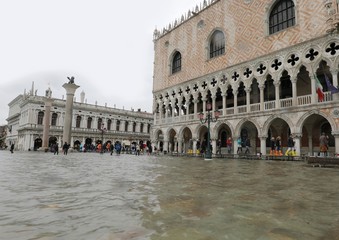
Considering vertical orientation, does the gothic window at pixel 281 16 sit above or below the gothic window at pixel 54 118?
above

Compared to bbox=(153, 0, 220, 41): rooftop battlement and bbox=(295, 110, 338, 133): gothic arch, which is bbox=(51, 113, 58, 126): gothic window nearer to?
bbox=(153, 0, 220, 41): rooftop battlement

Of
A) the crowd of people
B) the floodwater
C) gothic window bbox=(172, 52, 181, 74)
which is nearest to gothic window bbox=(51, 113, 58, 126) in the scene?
the crowd of people

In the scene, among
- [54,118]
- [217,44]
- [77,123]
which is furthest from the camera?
[77,123]

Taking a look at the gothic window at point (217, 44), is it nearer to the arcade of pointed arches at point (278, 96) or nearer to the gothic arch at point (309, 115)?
the arcade of pointed arches at point (278, 96)

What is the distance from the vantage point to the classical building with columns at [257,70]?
54.6 ft

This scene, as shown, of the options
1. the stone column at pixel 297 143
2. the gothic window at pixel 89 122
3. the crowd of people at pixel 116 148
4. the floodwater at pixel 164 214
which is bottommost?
the floodwater at pixel 164 214

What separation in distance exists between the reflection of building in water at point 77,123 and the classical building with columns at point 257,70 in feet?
59.1

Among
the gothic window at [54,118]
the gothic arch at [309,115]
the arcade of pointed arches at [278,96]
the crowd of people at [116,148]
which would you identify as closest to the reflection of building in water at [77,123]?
the gothic window at [54,118]

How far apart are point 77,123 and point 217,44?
35.4m

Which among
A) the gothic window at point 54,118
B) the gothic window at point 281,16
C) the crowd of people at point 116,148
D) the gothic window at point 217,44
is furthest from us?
the gothic window at point 54,118

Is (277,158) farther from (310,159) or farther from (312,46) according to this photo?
(312,46)

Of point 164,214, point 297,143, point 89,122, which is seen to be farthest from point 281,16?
point 89,122

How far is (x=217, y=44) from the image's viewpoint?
2508 centimetres

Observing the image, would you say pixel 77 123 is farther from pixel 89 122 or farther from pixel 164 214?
pixel 164 214
